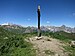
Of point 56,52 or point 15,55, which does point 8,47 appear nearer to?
point 15,55

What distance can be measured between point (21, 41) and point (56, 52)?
7075 millimetres

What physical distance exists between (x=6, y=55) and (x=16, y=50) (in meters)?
1.88

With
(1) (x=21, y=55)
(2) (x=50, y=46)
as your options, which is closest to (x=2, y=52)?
(1) (x=21, y=55)

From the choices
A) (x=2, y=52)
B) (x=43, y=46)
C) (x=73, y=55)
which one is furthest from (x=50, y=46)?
(x=2, y=52)

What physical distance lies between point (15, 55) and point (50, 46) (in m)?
5.43

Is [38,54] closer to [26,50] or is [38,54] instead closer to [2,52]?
[26,50]

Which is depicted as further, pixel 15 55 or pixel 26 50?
pixel 26 50

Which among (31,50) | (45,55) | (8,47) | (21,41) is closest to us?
(45,55)

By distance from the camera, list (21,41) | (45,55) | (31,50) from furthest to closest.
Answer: (21,41), (31,50), (45,55)

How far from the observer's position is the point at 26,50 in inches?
790

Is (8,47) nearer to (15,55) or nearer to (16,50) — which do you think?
(16,50)

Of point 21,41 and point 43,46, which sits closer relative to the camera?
point 43,46

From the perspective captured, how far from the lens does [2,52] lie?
20.1m

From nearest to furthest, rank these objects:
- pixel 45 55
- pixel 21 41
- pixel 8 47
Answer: pixel 45 55
pixel 8 47
pixel 21 41
